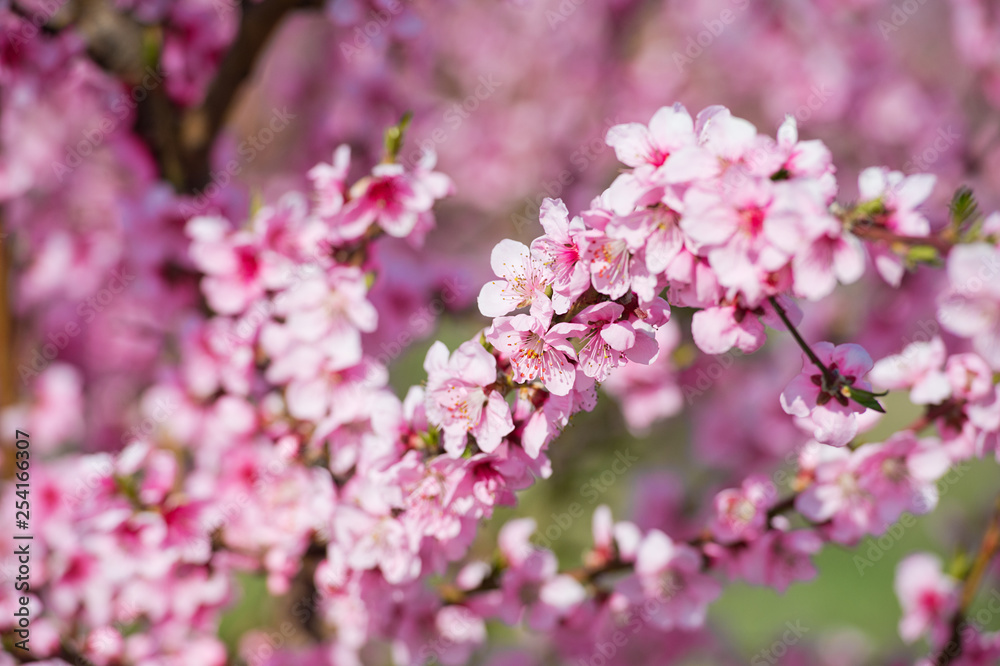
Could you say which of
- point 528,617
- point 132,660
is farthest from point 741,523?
point 132,660

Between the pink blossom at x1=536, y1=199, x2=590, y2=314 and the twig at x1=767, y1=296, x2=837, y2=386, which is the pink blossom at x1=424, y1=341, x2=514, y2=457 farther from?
the twig at x1=767, y1=296, x2=837, y2=386

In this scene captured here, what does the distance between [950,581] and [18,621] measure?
2113mm

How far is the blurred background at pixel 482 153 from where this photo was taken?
6.53ft

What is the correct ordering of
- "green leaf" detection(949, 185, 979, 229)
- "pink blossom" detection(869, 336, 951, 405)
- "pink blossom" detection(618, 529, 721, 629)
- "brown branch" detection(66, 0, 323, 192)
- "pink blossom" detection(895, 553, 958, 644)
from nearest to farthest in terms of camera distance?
"green leaf" detection(949, 185, 979, 229)
"pink blossom" detection(869, 336, 951, 405)
"pink blossom" detection(618, 529, 721, 629)
"pink blossom" detection(895, 553, 958, 644)
"brown branch" detection(66, 0, 323, 192)

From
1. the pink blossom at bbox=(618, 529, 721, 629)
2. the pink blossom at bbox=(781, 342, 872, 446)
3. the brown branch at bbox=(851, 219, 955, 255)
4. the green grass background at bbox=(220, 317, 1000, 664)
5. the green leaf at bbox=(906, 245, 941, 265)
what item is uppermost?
the brown branch at bbox=(851, 219, 955, 255)

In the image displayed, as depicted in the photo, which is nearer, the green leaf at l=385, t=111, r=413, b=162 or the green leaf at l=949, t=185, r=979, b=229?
the green leaf at l=949, t=185, r=979, b=229

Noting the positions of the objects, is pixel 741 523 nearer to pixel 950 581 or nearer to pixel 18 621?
pixel 950 581

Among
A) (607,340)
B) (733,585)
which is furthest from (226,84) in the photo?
(733,585)

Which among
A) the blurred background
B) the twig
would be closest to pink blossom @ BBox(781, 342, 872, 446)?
the twig

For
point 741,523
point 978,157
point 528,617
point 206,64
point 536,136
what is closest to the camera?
point 741,523

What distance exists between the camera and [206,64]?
2.10 m

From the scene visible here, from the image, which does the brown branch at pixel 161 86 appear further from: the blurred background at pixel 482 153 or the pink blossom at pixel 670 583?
the pink blossom at pixel 670 583

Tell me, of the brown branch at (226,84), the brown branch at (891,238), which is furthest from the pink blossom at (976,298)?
the brown branch at (226,84)

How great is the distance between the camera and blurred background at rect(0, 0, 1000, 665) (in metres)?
1.99
